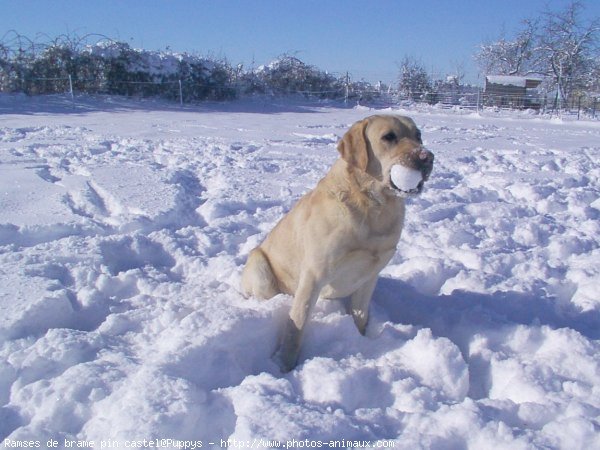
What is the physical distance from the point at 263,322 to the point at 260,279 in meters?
0.41

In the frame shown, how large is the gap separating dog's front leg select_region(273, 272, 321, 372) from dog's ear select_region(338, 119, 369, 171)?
0.66 meters

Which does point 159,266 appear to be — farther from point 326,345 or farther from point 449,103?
point 449,103

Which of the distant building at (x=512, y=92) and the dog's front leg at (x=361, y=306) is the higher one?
the distant building at (x=512, y=92)

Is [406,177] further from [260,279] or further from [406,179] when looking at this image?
[260,279]

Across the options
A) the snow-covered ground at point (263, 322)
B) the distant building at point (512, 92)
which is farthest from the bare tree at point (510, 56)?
the snow-covered ground at point (263, 322)

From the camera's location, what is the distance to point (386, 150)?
2576 mm

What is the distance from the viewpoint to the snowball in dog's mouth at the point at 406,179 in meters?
2.38

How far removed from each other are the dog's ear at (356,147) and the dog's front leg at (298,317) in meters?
0.66

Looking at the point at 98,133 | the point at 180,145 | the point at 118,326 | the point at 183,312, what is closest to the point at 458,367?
the point at 183,312

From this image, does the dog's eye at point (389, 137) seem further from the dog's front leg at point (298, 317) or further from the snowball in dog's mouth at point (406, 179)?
the dog's front leg at point (298, 317)

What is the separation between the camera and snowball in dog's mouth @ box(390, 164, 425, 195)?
93.9 inches

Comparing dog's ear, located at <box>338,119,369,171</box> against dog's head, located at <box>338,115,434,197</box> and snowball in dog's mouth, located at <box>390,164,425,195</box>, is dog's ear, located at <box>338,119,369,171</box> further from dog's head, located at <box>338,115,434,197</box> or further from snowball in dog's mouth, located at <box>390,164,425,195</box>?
snowball in dog's mouth, located at <box>390,164,425,195</box>

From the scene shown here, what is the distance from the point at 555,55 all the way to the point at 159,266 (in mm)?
31824

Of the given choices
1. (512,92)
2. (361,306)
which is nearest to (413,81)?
(512,92)
